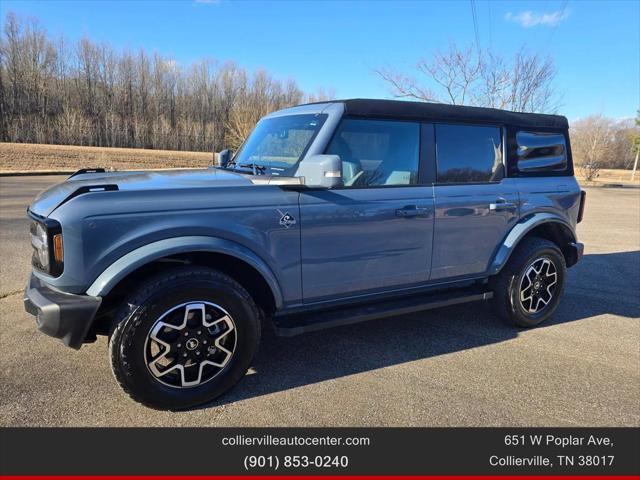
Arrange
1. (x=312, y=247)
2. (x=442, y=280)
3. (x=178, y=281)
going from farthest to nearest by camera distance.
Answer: (x=442, y=280) < (x=312, y=247) < (x=178, y=281)

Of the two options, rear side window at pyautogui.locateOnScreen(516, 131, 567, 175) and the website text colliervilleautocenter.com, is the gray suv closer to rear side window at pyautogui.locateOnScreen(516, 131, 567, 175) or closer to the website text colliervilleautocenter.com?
rear side window at pyautogui.locateOnScreen(516, 131, 567, 175)

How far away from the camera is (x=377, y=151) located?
347cm

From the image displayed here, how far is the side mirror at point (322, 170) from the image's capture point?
9.27 ft

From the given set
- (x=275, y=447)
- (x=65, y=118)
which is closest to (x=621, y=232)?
(x=275, y=447)

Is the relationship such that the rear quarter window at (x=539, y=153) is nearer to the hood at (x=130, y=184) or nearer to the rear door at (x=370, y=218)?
the rear door at (x=370, y=218)

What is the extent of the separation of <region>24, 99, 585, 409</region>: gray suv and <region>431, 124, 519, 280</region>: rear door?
14 mm

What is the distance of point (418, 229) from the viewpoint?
354cm

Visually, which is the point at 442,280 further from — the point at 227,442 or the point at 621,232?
the point at 621,232

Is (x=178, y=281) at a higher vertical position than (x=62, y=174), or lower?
lower

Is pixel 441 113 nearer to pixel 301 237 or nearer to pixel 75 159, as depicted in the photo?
pixel 301 237

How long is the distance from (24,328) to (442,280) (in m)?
3.77

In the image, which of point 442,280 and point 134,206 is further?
point 442,280

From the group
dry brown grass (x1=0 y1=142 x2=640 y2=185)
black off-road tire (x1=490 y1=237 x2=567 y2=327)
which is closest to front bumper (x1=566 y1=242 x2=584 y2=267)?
black off-road tire (x1=490 y1=237 x2=567 y2=327)

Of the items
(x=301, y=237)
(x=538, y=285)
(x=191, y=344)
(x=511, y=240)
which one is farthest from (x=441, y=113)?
(x=191, y=344)
